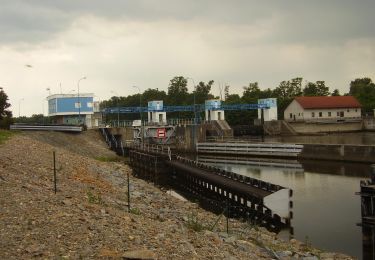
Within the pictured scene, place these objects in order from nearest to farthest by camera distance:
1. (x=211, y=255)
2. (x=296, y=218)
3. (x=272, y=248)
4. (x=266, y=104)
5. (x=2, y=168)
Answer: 1. (x=211, y=255)
2. (x=272, y=248)
3. (x=2, y=168)
4. (x=296, y=218)
5. (x=266, y=104)

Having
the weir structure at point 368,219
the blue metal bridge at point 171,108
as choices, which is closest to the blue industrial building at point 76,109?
the blue metal bridge at point 171,108

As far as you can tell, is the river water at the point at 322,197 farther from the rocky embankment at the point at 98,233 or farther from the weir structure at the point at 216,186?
the rocky embankment at the point at 98,233

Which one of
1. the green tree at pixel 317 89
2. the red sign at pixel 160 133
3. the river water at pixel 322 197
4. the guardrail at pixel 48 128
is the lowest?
the river water at pixel 322 197

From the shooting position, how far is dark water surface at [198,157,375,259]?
22061 mm

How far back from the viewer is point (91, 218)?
1427 cm

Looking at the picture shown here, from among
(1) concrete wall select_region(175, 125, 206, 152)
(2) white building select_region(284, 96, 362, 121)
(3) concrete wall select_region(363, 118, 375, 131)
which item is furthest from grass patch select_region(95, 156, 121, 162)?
(3) concrete wall select_region(363, 118, 375, 131)

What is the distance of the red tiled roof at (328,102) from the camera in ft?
348

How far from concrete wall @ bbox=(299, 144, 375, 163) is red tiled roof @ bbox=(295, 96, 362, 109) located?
1808 inches

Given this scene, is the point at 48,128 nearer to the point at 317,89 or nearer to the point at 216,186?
the point at 216,186

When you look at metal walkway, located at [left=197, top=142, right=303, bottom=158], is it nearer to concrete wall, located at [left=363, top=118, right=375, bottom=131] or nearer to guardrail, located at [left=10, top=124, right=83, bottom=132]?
guardrail, located at [left=10, top=124, right=83, bottom=132]

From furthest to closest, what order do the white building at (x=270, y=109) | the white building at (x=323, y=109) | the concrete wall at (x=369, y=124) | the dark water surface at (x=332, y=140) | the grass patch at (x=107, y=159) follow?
the white building at (x=323, y=109) → the concrete wall at (x=369, y=124) → the white building at (x=270, y=109) → the dark water surface at (x=332, y=140) → the grass patch at (x=107, y=159)

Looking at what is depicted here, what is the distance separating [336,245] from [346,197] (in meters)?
12.3

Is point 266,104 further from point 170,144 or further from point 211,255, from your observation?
point 211,255

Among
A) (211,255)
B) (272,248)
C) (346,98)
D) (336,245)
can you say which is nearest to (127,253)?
(211,255)
